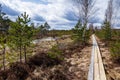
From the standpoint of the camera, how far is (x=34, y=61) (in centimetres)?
1247

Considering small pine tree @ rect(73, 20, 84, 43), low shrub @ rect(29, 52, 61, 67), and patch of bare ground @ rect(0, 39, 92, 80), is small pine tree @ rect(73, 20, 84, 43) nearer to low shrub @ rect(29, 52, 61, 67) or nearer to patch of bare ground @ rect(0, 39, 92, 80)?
patch of bare ground @ rect(0, 39, 92, 80)

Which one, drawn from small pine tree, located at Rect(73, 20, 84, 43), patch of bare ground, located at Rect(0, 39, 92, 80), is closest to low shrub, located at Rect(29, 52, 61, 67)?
patch of bare ground, located at Rect(0, 39, 92, 80)

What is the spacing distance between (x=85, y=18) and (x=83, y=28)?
7260mm

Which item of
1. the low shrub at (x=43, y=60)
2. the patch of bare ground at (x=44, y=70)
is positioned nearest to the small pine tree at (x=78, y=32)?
the patch of bare ground at (x=44, y=70)

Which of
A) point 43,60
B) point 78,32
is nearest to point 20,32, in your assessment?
point 43,60

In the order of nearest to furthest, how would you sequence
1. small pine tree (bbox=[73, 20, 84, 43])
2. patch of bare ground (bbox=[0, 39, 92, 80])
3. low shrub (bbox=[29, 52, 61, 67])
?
patch of bare ground (bbox=[0, 39, 92, 80]) → low shrub (bbox=[29, 52, 61, 67]) → small pine tree (bbox=[73, 20, 84, 43])

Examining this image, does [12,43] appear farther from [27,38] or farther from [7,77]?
[7,77]

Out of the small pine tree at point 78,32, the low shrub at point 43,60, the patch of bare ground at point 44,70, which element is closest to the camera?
the patch of bare ground at point 44,70

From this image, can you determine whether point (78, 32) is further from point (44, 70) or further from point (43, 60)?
point (44, 70)

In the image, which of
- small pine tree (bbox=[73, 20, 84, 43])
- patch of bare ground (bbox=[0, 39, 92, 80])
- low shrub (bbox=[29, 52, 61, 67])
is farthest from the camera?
small pine tree (bbox=[73, 20, 84, 43])

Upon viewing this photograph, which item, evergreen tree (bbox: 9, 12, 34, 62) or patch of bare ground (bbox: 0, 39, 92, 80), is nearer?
patch of bare ground (bbox: 0, 39, 92, 80)

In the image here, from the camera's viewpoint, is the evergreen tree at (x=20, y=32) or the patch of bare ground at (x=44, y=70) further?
the evergreen tree at (x=20, y=32)

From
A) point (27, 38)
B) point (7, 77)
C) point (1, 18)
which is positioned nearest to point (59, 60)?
point (27, 38)

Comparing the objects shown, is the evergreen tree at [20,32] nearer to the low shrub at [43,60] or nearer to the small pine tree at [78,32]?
the low shrub at [43,60]
